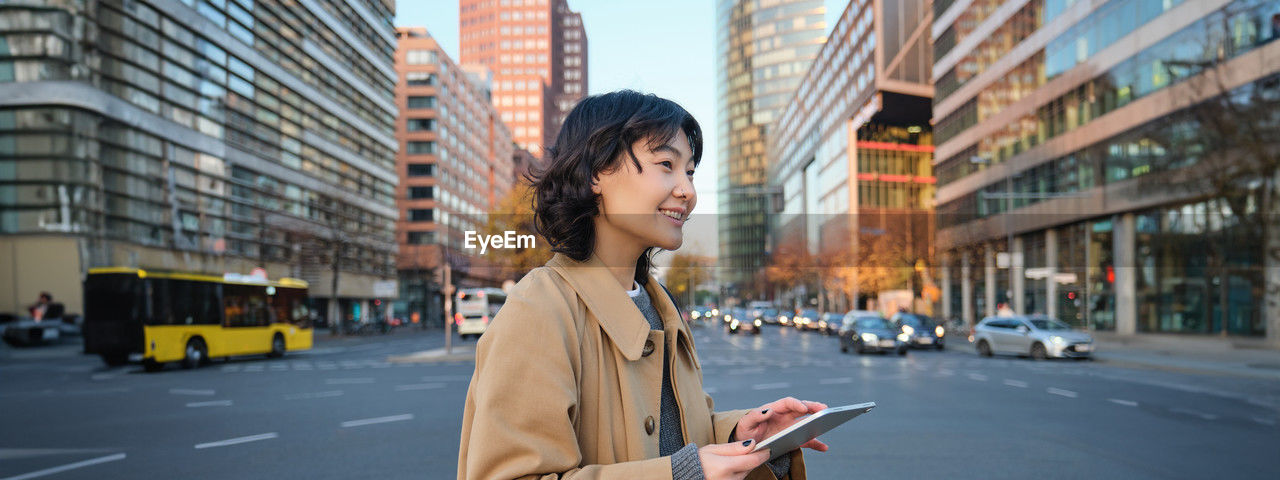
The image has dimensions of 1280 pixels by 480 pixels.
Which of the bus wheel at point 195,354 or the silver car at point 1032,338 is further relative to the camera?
the silver car at point 1032,338

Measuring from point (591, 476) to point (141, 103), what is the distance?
4199 centimetres

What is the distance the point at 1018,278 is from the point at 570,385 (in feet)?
139

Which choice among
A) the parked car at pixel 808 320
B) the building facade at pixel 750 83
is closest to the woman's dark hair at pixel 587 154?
the parked car at pixel 808 320

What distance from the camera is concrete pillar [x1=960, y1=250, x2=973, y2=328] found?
141ft

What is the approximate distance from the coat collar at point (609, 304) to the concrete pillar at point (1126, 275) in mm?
34010

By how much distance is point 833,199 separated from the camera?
7650cm

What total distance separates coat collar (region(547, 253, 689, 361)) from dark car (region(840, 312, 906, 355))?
25.5 metres

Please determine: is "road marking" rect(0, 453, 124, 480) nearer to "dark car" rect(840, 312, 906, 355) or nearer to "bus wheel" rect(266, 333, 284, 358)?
"bus wheel" rect(266, 333, 284, 358)

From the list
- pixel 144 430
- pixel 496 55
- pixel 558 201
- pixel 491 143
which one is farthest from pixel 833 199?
pixel 496 55

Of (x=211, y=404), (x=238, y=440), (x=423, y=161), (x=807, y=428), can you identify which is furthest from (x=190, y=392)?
(x=423, y=161)

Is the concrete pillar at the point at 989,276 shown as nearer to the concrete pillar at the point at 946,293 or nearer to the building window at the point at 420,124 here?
the concrete pillar at the point at 946,293

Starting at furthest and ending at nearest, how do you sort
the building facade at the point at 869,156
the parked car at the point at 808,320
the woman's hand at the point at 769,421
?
the parked car at the point at 808,320 < the building facade at the point at 869,156 < the woman's hand at the point at 769,421

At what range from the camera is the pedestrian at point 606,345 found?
1448mm

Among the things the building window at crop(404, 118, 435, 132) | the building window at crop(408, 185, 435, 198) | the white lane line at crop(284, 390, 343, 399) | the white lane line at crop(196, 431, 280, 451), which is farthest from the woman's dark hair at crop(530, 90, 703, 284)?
the building window at crop(408, 185, 435, 198)
